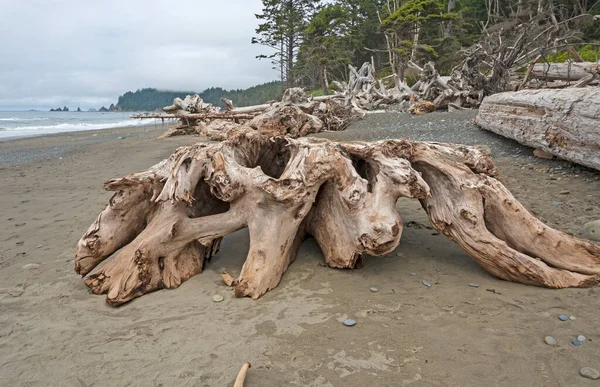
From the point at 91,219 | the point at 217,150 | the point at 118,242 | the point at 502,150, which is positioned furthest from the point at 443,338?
the point at 502,150

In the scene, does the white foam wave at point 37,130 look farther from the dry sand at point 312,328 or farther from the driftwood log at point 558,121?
the driftwood log at point 558,121

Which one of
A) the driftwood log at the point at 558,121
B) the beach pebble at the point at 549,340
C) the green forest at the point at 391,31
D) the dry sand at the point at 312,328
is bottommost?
the dry sand at the point at 312,328

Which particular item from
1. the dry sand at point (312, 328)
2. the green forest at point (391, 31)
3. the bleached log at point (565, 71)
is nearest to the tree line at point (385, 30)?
the green forest at point (391, 31)

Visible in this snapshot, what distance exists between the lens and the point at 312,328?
2254 mm

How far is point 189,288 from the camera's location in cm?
288

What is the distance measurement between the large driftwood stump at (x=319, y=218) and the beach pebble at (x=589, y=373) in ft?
3.13

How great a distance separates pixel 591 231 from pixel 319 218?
95.8 inches

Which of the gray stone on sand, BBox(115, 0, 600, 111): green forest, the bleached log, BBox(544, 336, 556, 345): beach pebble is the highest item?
BBox(115, 0, 600, 111): green forest

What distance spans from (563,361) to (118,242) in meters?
3.25

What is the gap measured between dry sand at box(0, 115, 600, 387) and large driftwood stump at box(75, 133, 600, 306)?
15 cm

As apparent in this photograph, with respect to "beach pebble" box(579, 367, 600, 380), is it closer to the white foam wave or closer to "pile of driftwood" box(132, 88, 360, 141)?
"pile of driftwood" box(132, 88, 360, 141)

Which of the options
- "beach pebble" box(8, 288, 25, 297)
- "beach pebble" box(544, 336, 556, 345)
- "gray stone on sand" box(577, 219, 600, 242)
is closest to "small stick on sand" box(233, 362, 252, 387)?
"beach pebble" box(544, 336, 556, 345)

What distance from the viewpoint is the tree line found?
24.5 m

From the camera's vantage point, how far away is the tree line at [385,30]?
80.4ft
